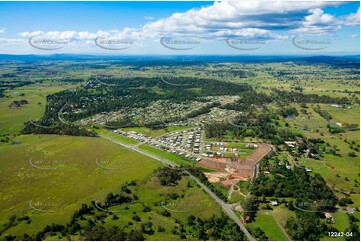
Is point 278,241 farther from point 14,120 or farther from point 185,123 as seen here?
point 14,120

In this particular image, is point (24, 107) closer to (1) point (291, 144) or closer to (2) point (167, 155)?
(2) point (167, 155)

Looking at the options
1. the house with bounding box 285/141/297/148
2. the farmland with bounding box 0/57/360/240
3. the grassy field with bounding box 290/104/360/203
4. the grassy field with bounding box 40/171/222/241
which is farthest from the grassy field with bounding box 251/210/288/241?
the house with bounding box 285/141/297/148

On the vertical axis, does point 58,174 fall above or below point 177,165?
below

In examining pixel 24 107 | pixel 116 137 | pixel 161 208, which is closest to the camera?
pixel 161 208

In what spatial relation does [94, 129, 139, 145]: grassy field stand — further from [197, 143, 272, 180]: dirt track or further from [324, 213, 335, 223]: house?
[324, 213, 335, 223]: house

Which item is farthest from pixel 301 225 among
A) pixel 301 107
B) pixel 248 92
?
pixel 248 92

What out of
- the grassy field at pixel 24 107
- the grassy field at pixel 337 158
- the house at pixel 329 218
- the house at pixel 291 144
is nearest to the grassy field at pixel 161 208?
the house at pixel 329 218

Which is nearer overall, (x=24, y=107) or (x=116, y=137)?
(x=116, y=137)

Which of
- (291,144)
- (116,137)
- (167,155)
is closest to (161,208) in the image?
(167,155)
